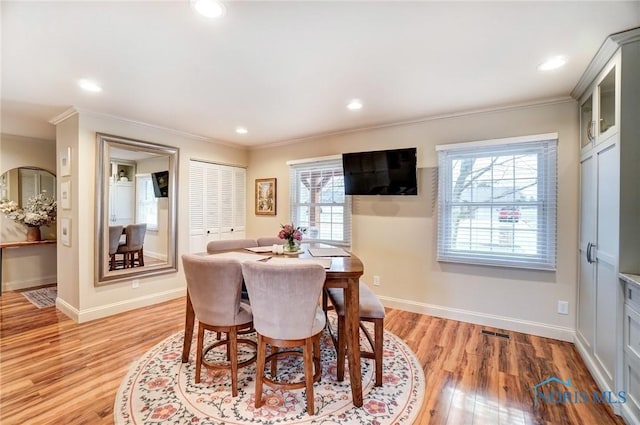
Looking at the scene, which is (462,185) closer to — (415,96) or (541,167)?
(541,167)

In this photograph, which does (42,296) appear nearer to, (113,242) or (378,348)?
(113,242)

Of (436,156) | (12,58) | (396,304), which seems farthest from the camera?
(396,304)

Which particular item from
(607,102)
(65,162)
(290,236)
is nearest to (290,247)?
(290,236)

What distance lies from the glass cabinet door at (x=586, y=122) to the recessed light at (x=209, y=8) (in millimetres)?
2963

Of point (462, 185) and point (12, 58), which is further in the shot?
point (462, 185)

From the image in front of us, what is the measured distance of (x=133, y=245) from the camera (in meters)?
3.74

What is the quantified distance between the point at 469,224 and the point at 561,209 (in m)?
0.82

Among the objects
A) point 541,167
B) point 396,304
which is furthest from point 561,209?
point 396,304

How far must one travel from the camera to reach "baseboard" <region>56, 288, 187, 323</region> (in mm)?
3215

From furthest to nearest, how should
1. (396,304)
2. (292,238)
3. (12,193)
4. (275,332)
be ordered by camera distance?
(12,193) < (396,304) < (292,238) < (275,332)

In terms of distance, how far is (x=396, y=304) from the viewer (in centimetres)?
366

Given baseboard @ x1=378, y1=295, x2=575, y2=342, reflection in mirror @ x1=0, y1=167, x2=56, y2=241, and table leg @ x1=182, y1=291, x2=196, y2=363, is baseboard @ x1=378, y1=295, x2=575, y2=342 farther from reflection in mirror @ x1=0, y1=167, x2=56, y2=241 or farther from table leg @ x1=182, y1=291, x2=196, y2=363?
reflection in mirror @ x1=0, y1=167, x2=56, y2=241

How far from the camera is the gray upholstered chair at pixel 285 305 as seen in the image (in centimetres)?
167

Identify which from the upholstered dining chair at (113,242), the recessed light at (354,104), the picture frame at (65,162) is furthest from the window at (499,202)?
the picture frame at (65,162)
